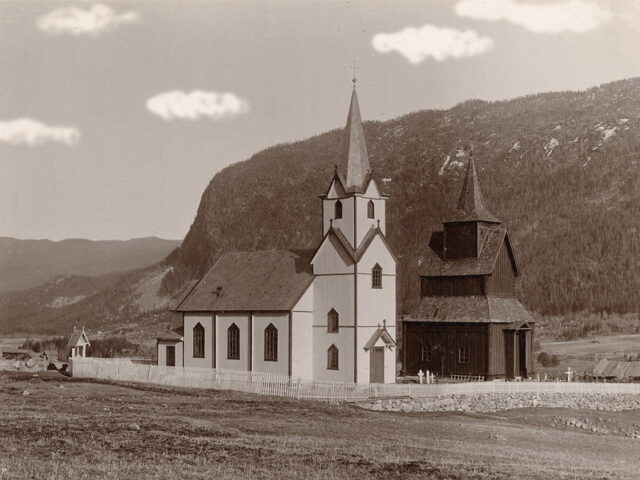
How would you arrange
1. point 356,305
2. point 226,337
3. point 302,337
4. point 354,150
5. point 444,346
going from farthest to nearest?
point 444,346
point 226,337
point 354,150
point 302,337
point 356,305

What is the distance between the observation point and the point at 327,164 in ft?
530

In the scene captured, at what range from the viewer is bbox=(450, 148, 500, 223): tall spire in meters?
53.5

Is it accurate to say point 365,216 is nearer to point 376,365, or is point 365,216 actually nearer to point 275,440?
point 376,365

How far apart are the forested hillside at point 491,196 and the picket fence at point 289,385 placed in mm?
43258

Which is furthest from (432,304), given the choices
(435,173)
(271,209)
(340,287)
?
(271,209)

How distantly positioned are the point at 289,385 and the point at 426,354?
43.9 feet

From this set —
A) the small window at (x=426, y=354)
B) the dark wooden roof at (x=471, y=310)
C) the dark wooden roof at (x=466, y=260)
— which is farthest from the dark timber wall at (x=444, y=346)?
the dark wooden roof at (x=466, y=260)

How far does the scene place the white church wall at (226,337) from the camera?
4934cm

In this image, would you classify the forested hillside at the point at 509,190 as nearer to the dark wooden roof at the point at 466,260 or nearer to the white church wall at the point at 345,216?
the dark wooden roof at the point at 466,260

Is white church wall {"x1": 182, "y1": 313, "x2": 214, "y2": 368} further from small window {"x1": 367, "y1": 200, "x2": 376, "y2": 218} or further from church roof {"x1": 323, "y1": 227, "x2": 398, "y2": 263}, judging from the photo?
small window {"x1": 367, "y1": 200, "x2": 376, "y2": 218}

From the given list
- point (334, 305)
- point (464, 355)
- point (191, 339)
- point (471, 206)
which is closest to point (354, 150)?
point (334, 305)

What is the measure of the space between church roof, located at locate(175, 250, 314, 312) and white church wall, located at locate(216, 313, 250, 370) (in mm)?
550

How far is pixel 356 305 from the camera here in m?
46.2

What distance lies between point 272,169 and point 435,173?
1602 inches
